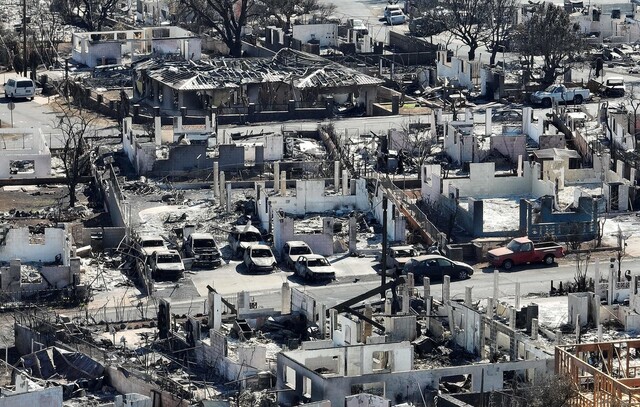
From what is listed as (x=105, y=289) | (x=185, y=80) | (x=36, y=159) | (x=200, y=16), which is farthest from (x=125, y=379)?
(x=200, y=16)

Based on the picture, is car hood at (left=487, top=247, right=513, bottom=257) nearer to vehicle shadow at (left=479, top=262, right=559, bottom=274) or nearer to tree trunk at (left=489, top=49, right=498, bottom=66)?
vehicle shadow at (left=479, top=262, right=559, bottom=274)

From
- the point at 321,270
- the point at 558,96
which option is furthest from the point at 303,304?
the point at 558,96

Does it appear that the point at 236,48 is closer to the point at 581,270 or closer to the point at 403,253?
the point at 403,253

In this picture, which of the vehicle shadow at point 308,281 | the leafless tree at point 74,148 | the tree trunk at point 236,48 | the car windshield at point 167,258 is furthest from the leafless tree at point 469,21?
the car windshield at point 167,258

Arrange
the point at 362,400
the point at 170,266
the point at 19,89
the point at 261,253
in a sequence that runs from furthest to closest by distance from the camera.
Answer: the point at 19,89, the point at 261,253, the point at 170,266, the point at 362,400

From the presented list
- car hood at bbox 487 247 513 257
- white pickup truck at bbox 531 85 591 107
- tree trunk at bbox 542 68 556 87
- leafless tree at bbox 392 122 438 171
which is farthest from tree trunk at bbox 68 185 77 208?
tree trunk at bbox 542 68 556 87

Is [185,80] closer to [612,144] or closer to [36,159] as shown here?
[36,159]
